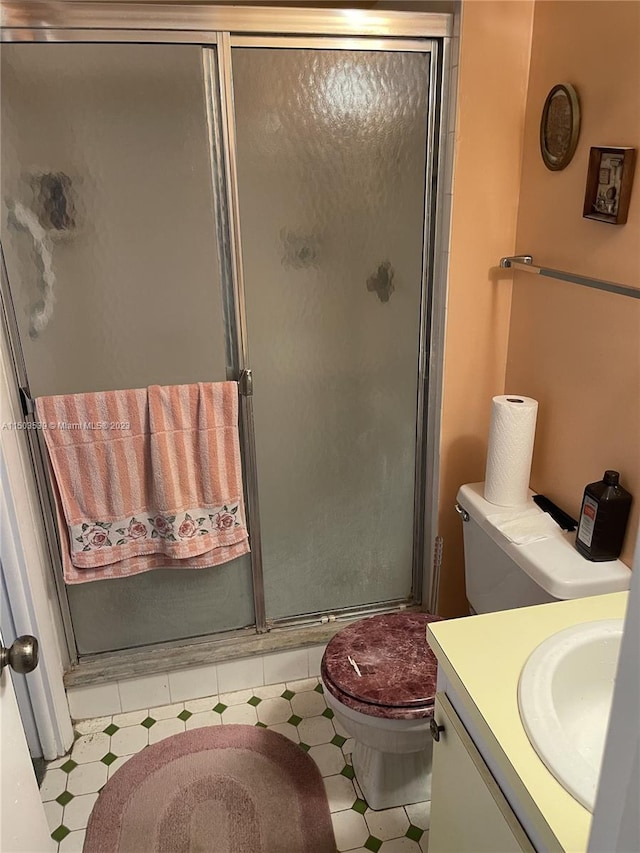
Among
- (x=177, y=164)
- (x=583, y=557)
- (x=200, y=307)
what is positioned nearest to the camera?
(x=583, y=557)

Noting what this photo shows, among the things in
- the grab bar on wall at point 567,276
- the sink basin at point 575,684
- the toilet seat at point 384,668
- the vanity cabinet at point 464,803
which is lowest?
the toilet seat at point 384,668

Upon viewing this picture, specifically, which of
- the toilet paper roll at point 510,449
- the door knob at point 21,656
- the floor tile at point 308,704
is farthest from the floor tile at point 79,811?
the toilet paper roll at point 510,449

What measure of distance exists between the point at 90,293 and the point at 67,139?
1.19ft

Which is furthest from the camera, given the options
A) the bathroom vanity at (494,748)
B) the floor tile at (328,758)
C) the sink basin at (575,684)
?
the floor tile at (328,758)

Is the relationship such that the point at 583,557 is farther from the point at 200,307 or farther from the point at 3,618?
the point at 3,618

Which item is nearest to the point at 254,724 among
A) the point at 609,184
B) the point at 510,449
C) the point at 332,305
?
the point at 510,449

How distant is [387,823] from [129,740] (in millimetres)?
799

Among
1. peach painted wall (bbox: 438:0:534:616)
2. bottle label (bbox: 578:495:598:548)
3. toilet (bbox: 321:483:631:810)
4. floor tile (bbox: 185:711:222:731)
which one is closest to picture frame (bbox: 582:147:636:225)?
peach painted wall (bbox: 438:0:534:616)

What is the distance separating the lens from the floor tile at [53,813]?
1760 mm

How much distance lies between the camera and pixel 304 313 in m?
1.86

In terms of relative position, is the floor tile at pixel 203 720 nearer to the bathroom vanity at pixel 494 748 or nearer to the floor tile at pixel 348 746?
the floor tile at pixel 348 746

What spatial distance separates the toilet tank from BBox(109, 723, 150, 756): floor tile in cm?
106

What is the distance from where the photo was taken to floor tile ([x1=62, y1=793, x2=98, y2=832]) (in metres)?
1.76

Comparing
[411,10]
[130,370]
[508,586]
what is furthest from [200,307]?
[508,586]
